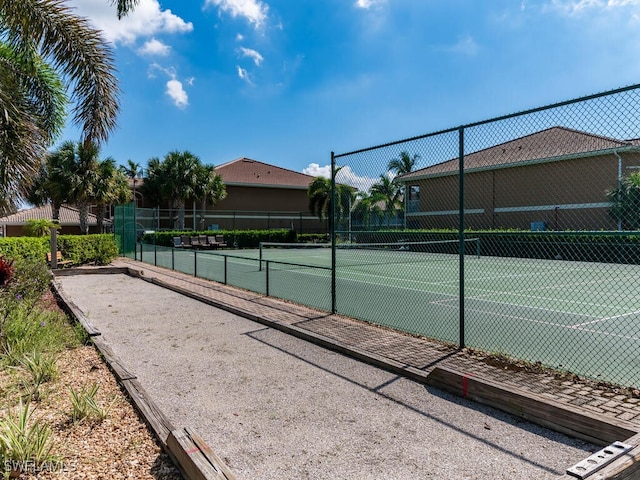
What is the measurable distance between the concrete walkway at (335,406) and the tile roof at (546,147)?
99.0 inches

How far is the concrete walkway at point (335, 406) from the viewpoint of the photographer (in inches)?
124

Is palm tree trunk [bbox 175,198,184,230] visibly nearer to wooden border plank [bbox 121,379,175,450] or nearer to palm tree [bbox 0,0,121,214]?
palm tree [bbox 0,0,121,214]

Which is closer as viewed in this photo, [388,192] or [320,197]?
[388,192]

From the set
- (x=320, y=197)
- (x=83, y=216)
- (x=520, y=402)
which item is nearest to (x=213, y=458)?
(x=520, y=402)

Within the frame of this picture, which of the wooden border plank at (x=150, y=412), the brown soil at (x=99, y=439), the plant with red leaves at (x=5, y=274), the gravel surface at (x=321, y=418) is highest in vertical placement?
the plant with red leaves at (x=5, y=274)

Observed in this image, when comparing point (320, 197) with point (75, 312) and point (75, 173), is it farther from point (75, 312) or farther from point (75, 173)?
point (75, 312)

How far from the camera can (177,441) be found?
117 inches

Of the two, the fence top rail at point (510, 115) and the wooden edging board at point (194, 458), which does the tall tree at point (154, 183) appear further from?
the wooden edging board at point (194, 458)

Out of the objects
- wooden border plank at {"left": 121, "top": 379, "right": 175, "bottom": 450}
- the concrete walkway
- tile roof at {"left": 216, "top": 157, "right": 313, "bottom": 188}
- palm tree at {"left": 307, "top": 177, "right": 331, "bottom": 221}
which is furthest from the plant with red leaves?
tile roof at {"left": 216, "top": 157, "right": 313, "bottom": 188}

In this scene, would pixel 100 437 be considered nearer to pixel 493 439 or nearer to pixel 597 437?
pixel 493 439

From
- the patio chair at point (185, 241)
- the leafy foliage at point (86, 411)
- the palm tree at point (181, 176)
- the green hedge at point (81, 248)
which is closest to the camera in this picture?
the leafy foliage at point (86, 411)

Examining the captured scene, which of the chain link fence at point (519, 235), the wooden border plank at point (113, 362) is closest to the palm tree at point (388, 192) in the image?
the chain link fence at point (519, 235)

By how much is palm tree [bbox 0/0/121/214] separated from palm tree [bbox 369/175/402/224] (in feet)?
17.8

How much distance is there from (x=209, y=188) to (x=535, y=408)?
115 feet
